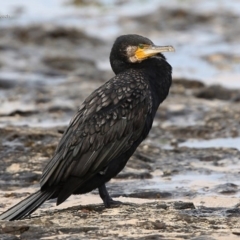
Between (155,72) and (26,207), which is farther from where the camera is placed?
(155,72)

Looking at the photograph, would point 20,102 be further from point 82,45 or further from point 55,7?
point 55,7

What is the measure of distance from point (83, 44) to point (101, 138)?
38.4ft

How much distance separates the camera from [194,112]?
12094mm

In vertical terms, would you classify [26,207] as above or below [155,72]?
below

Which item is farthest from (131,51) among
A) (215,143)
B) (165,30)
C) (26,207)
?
(165,30)

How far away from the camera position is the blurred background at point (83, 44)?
13.3 meters

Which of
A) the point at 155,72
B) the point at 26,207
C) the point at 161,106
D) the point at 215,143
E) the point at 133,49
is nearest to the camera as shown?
the point at 26,207

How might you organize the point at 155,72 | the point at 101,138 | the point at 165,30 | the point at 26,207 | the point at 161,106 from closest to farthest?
the point at 26,207 < the point at 101,138 < the point at 155,72 < the point at 161,106 < the point at 165,30

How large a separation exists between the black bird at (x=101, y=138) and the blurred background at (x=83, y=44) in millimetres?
4610

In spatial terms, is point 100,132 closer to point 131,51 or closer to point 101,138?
point 101,138

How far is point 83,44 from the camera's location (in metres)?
18.4

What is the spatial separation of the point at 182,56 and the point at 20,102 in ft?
17.2

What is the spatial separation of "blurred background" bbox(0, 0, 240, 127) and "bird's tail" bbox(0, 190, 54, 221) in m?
4.87

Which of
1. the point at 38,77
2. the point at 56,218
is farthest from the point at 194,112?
the point at 56,218
